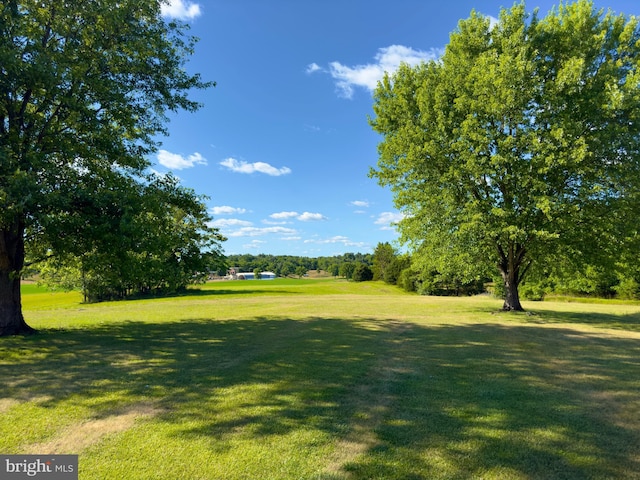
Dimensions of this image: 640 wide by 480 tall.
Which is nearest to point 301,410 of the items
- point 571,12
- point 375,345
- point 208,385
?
point 208,385

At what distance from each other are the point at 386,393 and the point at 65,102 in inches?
510

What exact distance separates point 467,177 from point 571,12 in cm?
961

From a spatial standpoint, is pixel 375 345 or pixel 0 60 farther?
pixel 375 345

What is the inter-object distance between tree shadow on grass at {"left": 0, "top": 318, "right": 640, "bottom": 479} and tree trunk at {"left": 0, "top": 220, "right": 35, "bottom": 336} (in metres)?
1.41

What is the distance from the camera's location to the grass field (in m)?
3.89

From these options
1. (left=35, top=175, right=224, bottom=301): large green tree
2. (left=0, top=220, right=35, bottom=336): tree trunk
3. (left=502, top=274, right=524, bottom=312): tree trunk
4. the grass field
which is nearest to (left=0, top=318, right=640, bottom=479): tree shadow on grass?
the grass field

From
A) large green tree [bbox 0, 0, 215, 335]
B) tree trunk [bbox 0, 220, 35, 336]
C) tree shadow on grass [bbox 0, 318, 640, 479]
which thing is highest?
large green tree [bbox 0, 0, 215, 335]

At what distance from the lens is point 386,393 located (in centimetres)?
616

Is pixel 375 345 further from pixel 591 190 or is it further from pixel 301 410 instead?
pixel 591 190

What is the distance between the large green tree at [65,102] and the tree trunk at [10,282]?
0.03 metres

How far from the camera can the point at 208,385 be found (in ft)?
21.6

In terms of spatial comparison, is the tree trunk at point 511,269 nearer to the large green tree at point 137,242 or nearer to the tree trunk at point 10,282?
the large green tree at point 137,242

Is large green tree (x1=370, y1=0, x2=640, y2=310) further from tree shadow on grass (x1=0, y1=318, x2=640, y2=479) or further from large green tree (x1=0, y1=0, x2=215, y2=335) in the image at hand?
large green tree (x1=0, y1=0, x2=215, y2=335)

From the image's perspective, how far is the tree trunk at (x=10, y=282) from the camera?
11938 mm
